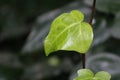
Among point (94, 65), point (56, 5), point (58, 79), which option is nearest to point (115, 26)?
point (94, 65)

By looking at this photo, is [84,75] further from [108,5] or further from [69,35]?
[108,5]

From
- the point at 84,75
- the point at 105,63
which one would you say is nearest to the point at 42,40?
the point at 105,63

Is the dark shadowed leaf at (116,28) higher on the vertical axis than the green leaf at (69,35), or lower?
lower

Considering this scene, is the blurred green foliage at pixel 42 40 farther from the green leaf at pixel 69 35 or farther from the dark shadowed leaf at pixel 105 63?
the green leaf at pixel 69 35

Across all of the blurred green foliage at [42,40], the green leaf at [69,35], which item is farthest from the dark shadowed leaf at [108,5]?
the green leaf at [69,35]

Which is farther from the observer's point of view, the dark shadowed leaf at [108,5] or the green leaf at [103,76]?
the dark shadowed leaf at [108,5]

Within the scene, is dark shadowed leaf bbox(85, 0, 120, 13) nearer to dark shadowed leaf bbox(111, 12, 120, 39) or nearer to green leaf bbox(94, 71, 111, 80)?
dark shadowed leaf bbox(111, 12, 120, 39)

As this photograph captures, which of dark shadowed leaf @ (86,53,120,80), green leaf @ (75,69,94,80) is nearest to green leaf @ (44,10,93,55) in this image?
green leaf @ (75,69,94,80)
